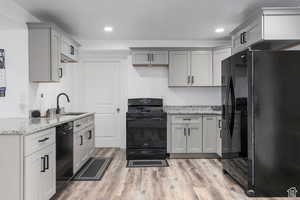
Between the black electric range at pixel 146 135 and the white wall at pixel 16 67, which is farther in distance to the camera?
the black electric range at pixel 146 135

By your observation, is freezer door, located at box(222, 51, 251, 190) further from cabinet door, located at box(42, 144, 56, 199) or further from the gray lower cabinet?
cabinet door, located at box(42, 144, 56, 199)

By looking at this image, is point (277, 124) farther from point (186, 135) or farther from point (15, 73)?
point (15, 73)

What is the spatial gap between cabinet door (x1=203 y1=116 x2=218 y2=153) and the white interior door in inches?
81.1

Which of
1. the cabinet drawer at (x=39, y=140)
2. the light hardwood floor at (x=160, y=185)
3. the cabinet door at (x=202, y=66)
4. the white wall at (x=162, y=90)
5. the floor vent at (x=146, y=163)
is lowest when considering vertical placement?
the light hardwood floor at (x=160, y=185)

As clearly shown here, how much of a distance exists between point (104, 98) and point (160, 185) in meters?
2.97

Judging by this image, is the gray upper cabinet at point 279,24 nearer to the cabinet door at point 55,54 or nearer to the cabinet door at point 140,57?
the cabinet door at point 140,57

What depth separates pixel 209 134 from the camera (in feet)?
15.5

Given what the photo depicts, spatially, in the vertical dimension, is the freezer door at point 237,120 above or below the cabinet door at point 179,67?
below

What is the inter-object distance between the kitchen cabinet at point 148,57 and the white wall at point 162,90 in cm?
39

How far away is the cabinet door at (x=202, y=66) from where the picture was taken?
5.00 metres

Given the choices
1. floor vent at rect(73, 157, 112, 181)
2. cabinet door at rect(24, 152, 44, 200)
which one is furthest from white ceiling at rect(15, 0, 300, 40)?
floor vent at rect(73, 157, 112, 181)

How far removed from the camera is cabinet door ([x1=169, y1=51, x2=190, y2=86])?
5.02 m

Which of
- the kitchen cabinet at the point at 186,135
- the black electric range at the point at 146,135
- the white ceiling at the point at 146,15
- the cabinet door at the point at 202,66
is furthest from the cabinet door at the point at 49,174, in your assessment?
the cabinet door at the point at 202,66

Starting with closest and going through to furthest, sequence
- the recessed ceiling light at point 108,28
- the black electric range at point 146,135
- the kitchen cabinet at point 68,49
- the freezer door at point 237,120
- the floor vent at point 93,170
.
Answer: the freezer door at point 237,120, the floor vent at point 93,170, the kitchen cabinet at point 68,49, the recessed ceiling light at point 108,28, the black electric range at point 146,135
